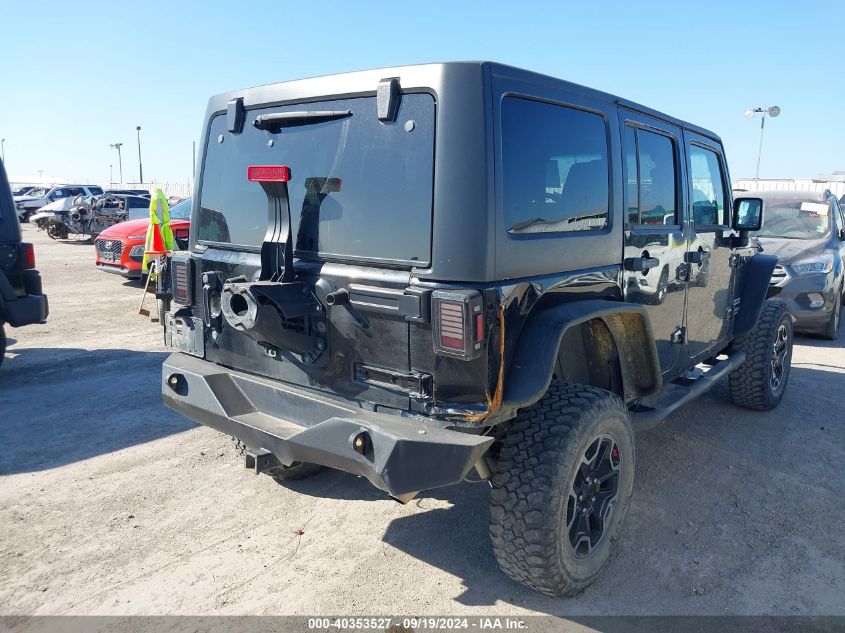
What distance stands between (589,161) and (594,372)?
1.12 metres

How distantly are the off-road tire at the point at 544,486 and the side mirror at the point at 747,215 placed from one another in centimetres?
283

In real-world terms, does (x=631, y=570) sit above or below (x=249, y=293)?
below

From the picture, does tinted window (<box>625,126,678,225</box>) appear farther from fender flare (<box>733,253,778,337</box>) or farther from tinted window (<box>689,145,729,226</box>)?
fender flare (<box>733,253,778,337</box>)

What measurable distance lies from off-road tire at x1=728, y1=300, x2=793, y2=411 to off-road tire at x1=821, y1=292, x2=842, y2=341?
3.33 metres

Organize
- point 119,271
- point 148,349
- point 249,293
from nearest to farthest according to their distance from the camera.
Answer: point 249,293, point 148,349, point 119,271

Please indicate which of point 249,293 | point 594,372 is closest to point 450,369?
point 249,293

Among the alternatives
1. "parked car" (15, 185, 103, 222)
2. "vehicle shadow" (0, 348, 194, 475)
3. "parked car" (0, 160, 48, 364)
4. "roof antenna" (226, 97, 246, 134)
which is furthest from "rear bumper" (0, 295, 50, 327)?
"parked car" (15, 185, 103, 222)

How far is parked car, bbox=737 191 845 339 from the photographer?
7.93 metres

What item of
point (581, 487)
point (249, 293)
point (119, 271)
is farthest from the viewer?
point (119, 271)

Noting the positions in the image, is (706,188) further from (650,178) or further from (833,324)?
(833,324)

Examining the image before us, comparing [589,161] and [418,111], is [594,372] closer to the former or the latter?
[589,161]

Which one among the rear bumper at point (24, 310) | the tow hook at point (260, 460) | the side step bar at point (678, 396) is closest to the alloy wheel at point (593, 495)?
the side step bar at point (678, 396)

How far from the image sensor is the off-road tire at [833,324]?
8.13 metres

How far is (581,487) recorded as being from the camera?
3.00 meters
